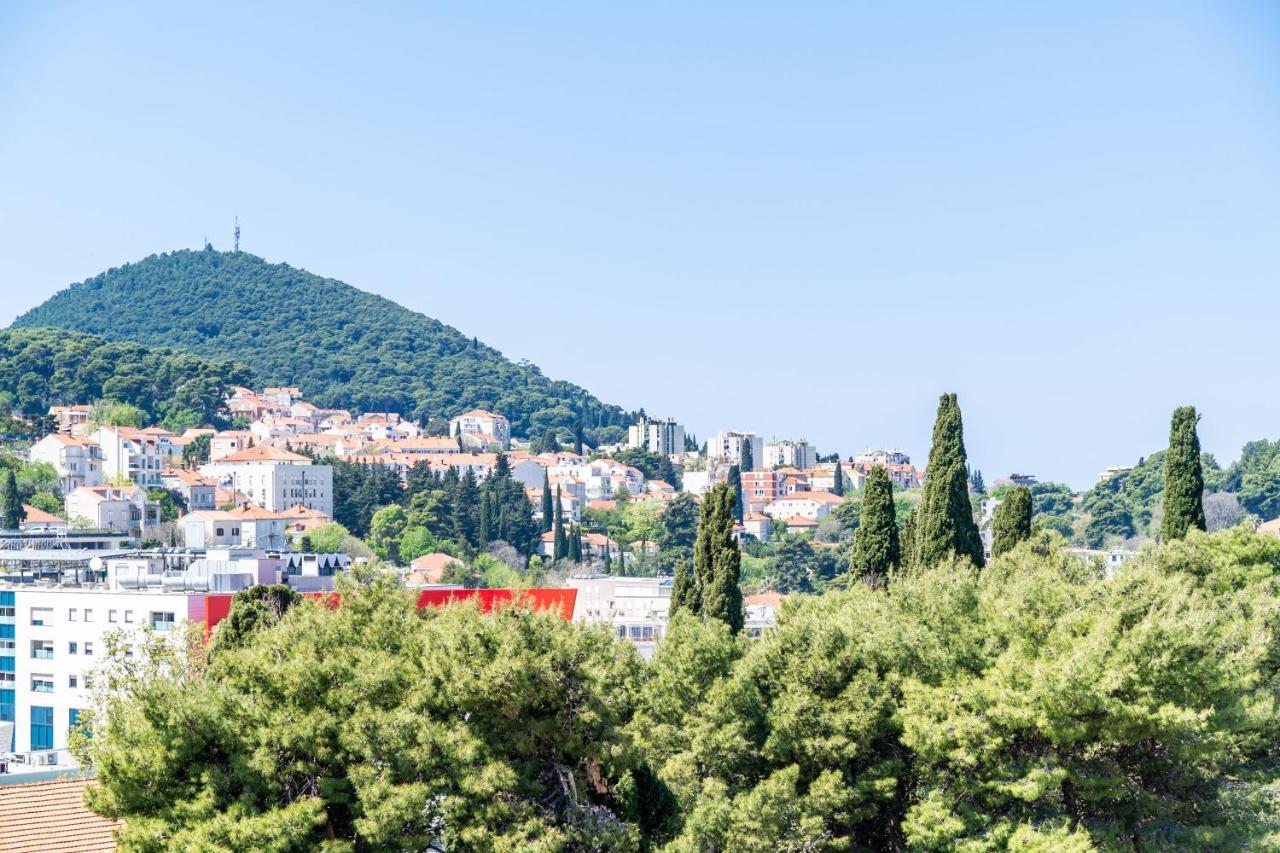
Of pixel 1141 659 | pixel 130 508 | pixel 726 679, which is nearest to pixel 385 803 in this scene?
pixel 726 679

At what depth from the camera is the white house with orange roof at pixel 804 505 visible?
13200 cm

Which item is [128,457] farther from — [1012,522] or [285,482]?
[1012,522]

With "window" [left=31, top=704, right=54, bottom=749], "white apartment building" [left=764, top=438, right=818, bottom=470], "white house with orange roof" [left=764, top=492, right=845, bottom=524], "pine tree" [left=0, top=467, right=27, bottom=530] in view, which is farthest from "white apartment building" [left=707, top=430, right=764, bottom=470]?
"window" [left=31, top=704, right=54, bottom=749]

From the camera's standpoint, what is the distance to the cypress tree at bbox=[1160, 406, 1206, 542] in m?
32.0

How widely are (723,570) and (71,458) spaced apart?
3159 inches

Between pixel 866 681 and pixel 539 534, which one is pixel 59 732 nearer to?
pixel 866 681

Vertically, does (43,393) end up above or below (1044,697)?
above

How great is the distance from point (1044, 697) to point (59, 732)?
31.4 metres

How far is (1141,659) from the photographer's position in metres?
18.7

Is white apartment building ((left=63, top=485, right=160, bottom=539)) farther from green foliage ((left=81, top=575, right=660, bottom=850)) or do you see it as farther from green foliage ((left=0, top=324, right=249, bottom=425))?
green foliage ((left=81, top=575, right=660, bottom=850))

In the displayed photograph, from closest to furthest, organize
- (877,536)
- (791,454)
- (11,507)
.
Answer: (877,536)
(11,507)
(791,454)

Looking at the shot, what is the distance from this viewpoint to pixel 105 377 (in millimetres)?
133375

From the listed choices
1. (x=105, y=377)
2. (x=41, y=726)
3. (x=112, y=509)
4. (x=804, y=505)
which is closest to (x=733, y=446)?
(x=804, y=505)

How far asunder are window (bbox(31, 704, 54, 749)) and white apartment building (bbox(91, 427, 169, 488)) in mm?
58932
